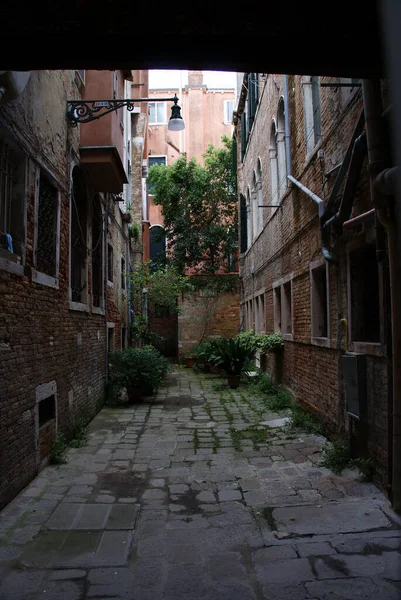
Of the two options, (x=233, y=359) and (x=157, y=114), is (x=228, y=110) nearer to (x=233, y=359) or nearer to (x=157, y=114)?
(x=157, y=114)

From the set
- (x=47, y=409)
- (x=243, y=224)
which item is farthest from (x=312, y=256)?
(x=243, y=224)

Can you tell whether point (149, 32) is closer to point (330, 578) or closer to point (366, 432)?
point (330, 578)

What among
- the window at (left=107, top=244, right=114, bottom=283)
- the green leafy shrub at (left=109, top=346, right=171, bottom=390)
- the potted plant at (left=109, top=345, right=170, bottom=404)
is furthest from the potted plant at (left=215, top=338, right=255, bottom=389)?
the window at (left=107, top=244, right=114, bottom=283)

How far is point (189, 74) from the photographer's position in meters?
30.4

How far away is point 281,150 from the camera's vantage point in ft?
33.7

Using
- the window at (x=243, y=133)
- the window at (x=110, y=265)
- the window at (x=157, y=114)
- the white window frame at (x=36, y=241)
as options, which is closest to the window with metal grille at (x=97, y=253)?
the window at (x=110, y=265)

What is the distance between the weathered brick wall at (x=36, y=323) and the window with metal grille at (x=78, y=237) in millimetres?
541

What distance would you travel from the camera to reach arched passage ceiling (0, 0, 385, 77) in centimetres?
297

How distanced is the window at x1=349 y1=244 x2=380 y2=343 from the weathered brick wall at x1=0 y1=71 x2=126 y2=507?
385cm

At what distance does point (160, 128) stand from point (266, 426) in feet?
84.2

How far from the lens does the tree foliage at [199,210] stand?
2173 centimetres

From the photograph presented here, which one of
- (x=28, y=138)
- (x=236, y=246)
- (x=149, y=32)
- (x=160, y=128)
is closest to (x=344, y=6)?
(x=149, y=32)

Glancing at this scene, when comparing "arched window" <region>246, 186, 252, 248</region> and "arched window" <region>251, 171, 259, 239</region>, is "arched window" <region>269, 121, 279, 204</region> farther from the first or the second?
"arched window" <region>246, 186, 252, 248</region>

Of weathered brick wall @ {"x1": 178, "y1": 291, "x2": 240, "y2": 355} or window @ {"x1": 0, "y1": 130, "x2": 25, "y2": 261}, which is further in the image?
weathered brick wall @ {"x1": 178, "y1": 291, "x2": 240, "y2": 355}
